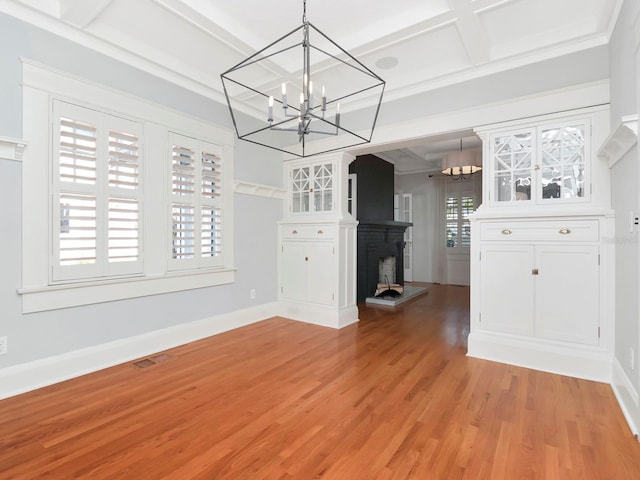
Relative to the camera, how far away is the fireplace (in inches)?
236

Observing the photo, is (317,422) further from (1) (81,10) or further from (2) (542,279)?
(1) (81,10)

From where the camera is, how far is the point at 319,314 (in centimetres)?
434

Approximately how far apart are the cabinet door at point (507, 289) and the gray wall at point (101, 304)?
9.00 ft

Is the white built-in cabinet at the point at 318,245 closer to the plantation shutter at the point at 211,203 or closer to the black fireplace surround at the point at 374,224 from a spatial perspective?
the plantation shutter at the point at 211,203

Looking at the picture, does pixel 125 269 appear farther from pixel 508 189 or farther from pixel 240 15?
pixel 508 189

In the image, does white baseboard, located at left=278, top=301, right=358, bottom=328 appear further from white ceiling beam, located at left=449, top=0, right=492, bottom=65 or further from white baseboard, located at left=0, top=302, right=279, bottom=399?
white ceiling beam, located at left=449, top=0, right=492, bottom=65

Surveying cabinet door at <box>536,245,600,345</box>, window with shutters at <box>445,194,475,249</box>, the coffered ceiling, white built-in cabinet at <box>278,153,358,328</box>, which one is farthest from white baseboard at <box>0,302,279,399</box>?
window with shutters at <box>445,194,475,249</box>

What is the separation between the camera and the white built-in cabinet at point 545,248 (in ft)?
8.84

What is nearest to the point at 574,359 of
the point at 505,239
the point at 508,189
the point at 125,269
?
the point at 505,239

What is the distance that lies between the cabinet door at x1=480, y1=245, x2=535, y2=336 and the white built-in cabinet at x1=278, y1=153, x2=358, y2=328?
1686mm

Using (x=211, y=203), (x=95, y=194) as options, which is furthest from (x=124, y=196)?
(x=211, y=203)

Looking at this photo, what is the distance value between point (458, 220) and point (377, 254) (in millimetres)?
2938

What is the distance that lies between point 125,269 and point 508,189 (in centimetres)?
364

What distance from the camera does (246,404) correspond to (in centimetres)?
228
